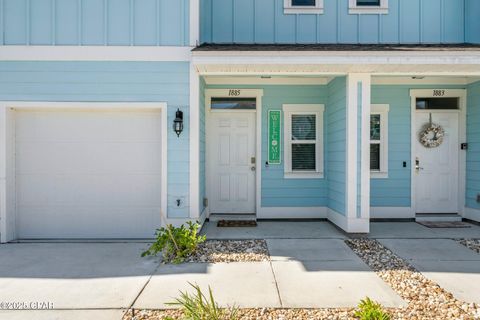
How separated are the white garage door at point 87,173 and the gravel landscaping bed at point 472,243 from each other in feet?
15.7

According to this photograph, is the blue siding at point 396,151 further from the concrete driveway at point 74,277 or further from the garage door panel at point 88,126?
the concrete driveway at point 74,277

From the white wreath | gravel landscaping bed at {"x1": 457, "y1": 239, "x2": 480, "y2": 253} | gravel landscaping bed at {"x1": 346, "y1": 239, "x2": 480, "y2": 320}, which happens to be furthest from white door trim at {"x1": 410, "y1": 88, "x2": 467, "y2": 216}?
gravel landscaping bed at {"x1": 346, "y1": 239, "x2": 480, "y2": 320}

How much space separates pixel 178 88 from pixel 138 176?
1.59m

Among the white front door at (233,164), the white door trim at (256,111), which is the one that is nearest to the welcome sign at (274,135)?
the white door trim at (256,111)

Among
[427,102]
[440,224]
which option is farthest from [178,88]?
[440,224]

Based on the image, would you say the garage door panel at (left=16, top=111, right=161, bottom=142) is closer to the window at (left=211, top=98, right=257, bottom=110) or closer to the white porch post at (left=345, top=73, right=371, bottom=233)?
the window at (left=211, top=98, right=257, bottom=110)

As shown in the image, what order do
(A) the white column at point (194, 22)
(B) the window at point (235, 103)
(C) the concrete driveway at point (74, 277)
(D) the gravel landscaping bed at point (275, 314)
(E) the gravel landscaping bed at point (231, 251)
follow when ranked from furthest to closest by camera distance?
(B) the window at point (235, 103) < (A) the white column at point (194, 22) < (E) the gravel landscaping bed at point (231, 251) < (C) the concrete driveway at point (74, 277) < (D) the gravel landscaping bed at point (275, 314)

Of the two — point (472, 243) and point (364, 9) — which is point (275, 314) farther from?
point (364, 9)

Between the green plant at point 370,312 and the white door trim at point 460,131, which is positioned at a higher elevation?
the white door trim at point 460,131

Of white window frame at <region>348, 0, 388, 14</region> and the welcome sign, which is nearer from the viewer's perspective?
white window frame at <region>348, 0, 388, 14</region>

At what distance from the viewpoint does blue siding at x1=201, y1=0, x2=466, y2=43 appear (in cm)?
627

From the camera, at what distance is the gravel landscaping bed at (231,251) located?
174 inches

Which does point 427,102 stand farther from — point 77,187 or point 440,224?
point 77,187

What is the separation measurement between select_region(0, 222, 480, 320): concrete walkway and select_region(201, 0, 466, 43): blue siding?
3.66 m
